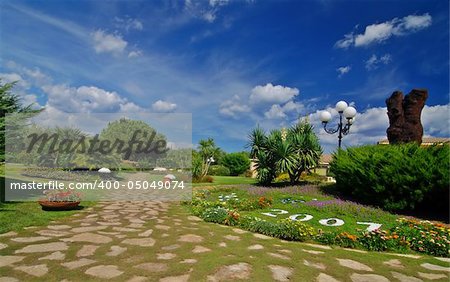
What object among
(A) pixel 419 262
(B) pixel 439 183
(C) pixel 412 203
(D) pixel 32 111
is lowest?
(A) pixel 419 262

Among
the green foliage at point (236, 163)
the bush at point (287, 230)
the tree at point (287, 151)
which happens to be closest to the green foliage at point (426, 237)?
the bush at point (287, 230)

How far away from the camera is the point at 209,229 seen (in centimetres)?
720

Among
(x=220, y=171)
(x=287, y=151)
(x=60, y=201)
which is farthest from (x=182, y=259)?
(x=220, y=171)

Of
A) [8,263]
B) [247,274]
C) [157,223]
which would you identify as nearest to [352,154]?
[157,223]

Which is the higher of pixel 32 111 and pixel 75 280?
pixel 32 111

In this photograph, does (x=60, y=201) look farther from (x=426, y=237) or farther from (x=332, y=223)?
(x=426, y=237)

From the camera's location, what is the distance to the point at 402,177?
336 inches

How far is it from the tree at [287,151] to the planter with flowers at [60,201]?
8935 millimetres

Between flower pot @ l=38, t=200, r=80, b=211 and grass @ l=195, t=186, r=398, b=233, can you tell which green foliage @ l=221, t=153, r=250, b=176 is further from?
flower pot @ l=38, t=200, r=80, b=211

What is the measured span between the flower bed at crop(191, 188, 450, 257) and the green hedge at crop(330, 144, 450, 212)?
2.39 ft

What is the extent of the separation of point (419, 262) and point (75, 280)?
577 cm

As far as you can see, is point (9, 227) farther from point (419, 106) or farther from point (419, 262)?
point (419, 106)

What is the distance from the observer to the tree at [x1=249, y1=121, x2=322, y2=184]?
45.5 feet

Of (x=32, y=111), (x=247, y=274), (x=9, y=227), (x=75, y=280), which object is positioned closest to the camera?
(x=75, y=280)
